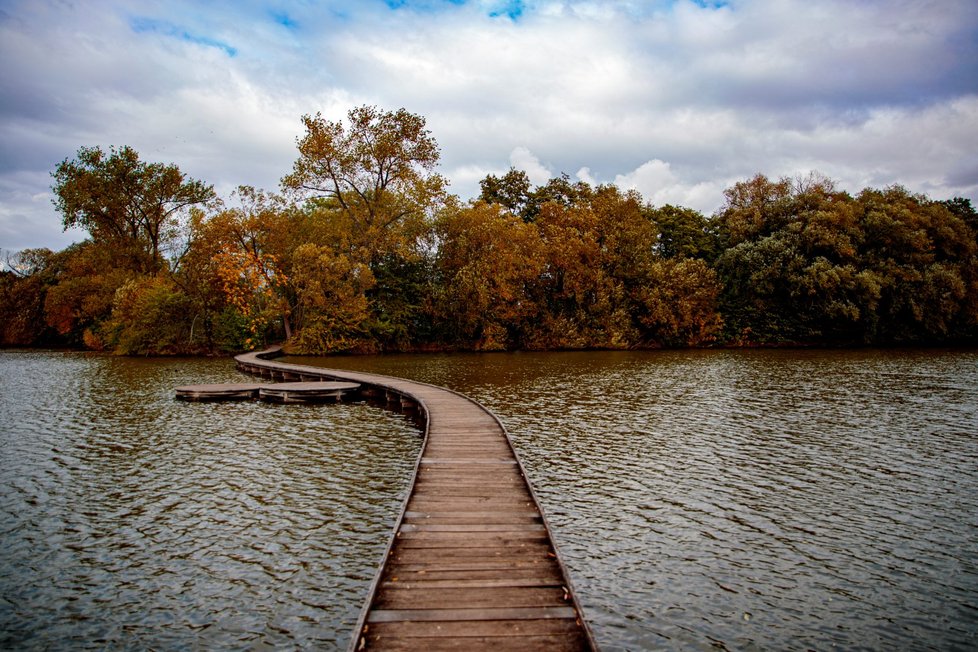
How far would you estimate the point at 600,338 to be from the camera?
1829 inches

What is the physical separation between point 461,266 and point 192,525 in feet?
120

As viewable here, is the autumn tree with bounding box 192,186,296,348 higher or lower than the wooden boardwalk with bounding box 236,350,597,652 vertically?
higher

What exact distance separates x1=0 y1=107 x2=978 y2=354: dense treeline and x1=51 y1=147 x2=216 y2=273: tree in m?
0.14

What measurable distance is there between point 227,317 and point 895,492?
4317 centimetres

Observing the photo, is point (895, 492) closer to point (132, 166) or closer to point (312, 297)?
point (312, 297)

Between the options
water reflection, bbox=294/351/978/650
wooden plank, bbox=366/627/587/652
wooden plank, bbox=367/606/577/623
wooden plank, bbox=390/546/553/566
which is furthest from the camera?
wooden plank, bbox=390/546/553/566

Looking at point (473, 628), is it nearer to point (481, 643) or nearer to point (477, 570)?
point (481, 643)

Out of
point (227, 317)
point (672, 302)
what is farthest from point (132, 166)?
point (672, 302)

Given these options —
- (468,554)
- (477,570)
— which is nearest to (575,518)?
(468,554)

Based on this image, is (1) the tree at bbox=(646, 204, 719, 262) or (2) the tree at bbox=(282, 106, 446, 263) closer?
(2) the tree at bbox=(282, 106, 446, 263)

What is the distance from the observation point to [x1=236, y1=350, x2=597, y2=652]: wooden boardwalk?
4.85 metres

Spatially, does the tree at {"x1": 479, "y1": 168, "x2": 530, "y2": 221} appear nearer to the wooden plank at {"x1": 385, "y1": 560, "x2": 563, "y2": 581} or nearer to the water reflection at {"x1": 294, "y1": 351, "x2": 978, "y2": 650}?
the water reflection at {"x1": 294, "y1": 351, "x2": 978, "y2": 650}

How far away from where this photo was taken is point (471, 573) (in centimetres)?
600

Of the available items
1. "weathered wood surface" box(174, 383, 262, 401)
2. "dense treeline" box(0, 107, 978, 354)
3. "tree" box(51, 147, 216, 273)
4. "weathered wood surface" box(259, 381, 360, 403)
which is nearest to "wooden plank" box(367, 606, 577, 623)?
"weathered wood surface" box(259, 381, 360, 403)
